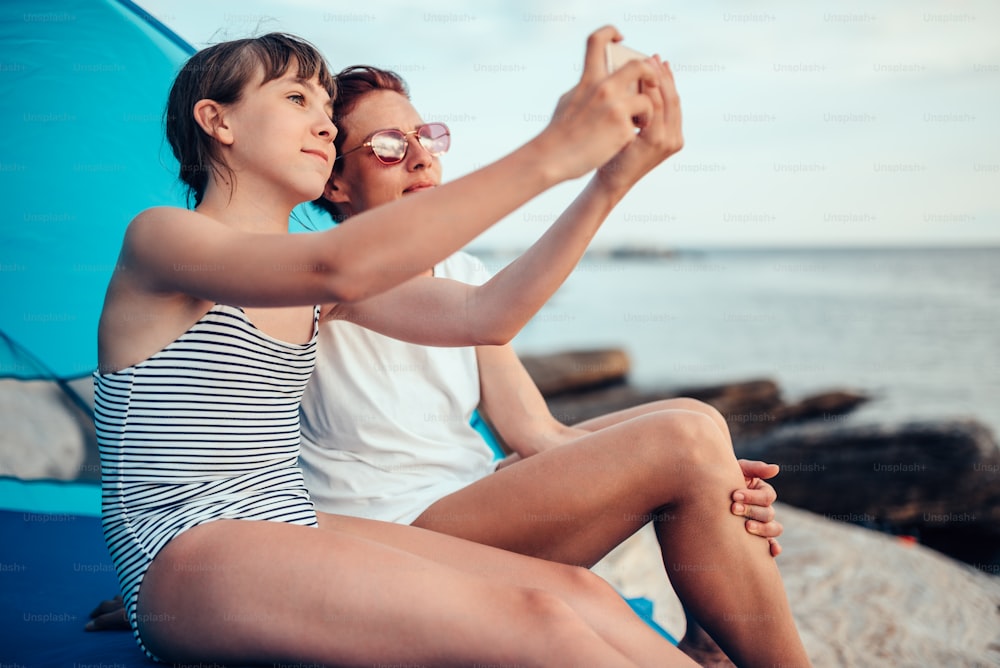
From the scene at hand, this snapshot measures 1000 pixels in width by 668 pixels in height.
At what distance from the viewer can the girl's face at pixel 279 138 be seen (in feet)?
5.41

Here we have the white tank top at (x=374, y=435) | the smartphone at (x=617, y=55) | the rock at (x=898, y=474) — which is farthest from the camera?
the rock at (x=898, y=474)

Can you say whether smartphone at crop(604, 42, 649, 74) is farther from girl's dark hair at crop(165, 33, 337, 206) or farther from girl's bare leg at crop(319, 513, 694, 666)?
girl's bare leg at crop(319, 513, 694, 666)

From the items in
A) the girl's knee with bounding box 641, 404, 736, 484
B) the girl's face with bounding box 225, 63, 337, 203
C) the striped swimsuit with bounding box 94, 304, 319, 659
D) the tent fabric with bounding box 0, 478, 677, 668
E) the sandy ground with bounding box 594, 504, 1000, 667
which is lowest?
the sandy ground with bounding box 594, 504, 1000, 667

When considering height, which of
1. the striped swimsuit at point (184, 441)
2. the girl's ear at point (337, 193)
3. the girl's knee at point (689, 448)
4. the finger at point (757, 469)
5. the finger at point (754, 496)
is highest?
the girl's ear at point (337, 193)

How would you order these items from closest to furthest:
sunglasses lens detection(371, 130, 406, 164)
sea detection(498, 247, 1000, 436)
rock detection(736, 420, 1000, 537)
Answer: sunglasses lens detection(371, 130, 406, 164) < rock detection(736, 420, 1000, 537) < sea detection(498, 247, 1000, 436)

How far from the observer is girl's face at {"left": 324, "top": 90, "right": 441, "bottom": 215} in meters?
2.16

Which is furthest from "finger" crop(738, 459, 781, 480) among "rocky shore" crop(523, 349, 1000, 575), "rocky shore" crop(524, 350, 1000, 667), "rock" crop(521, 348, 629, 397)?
"rock" crop(521, 348, 629, 397)

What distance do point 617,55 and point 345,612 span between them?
39.9 inches

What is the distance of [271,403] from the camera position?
160cm

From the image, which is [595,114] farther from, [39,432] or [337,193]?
[39,432]

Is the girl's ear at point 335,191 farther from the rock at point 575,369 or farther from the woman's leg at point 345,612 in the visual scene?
the rock at point 575,369

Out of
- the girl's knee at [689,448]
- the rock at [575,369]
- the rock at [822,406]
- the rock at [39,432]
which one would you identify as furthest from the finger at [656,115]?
the rock at [575,369]

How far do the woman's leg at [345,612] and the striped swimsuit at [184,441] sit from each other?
135 mm

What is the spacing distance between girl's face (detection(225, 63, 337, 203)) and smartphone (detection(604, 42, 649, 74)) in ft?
2.12
